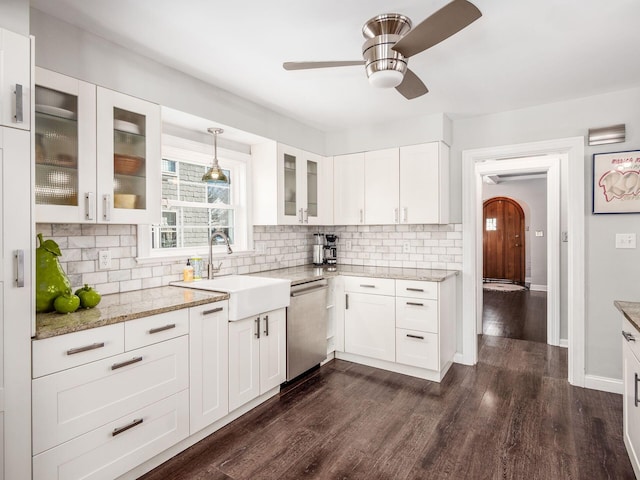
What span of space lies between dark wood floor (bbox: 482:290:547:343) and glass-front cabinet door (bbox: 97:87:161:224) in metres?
4.32

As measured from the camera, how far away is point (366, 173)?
3.88 meters

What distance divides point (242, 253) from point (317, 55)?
6.18 ft

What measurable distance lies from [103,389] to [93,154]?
127 cm

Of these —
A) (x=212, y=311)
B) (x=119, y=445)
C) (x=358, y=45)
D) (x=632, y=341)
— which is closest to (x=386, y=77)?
(x=358, y=45)

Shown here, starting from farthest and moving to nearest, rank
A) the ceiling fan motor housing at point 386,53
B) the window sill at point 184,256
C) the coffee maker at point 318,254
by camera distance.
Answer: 1. the coffee maker at point 318,254
2. the window sill at point 184,256
3. the ceiling fan motor housing at point 386,53

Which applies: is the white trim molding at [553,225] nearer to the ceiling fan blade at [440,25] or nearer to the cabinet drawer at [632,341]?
the cabinet drawer at [632,341]

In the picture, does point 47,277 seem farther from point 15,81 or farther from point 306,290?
point 306,290

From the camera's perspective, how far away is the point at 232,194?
3.52 m

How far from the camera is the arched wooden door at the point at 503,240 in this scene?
856cm

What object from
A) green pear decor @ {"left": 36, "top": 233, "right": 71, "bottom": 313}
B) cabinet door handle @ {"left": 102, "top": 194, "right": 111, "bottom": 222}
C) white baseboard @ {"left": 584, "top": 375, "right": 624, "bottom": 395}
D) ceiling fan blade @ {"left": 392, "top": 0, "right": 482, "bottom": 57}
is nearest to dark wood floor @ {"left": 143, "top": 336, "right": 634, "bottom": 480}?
white baseboard @ {"left": 584, "top": 375, "right": 624, "bottom": 395}

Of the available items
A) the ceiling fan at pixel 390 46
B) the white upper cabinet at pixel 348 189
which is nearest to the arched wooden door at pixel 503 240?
the white upper cabinet at pixel 348 189

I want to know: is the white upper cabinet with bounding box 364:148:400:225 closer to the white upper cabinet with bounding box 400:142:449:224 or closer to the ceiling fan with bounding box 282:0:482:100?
the white upper cabinet with bounding box 400:142:449:224

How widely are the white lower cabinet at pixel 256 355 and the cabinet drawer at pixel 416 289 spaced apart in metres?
1.10

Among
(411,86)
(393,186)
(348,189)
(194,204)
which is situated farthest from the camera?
(348,189)
